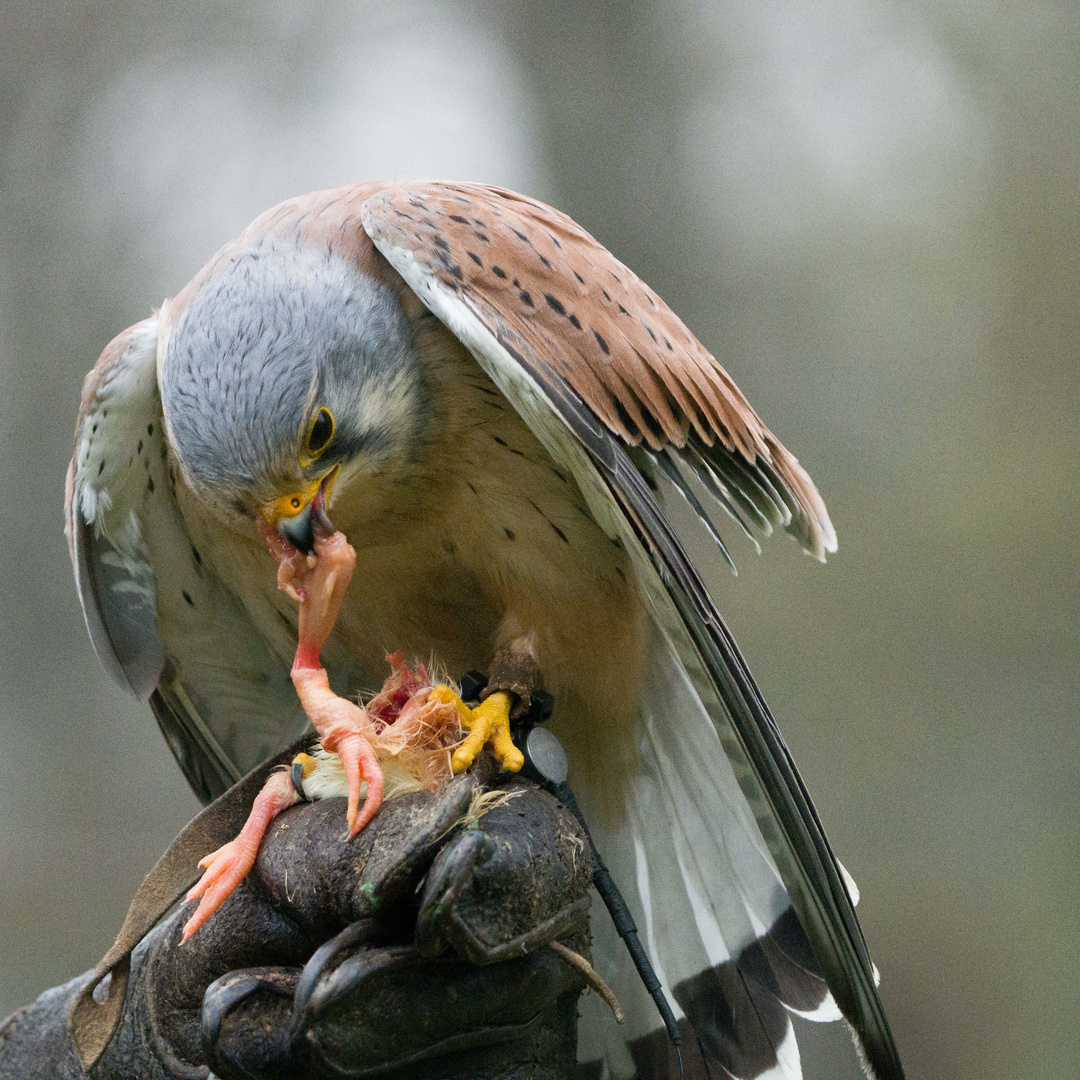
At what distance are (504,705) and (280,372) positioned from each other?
0.54 m

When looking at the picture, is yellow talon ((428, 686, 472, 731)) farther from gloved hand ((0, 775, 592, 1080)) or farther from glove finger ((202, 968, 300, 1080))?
glove finger ((202, 968, 300, 1080))

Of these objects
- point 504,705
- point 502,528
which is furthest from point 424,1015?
point 502,528

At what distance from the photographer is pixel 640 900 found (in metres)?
1.62

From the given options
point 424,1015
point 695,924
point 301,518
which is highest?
point 301,518

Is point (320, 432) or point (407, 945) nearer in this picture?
point (407, 945)

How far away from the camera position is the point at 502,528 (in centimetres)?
147

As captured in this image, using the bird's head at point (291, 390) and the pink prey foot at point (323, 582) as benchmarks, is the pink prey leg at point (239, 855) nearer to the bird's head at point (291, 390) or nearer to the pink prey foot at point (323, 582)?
the pink prey foot at point (323, 582)

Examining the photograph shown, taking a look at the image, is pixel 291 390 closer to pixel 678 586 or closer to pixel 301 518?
pixel 301 518

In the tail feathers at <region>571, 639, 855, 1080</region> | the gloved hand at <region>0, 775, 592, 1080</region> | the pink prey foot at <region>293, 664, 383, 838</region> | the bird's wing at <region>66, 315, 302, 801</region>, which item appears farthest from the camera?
the bird's wing at <region>66, 315, 302, 801</region>

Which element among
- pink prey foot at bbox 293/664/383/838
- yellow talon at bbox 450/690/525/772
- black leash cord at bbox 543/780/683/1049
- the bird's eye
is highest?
the bird's eye

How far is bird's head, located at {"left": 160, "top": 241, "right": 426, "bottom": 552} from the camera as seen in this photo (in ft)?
3.97

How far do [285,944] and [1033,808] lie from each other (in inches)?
103

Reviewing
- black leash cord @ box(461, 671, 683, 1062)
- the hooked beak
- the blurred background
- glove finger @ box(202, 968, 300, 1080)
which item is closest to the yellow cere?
the hooked beak

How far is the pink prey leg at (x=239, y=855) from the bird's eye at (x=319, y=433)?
1.45 feet
